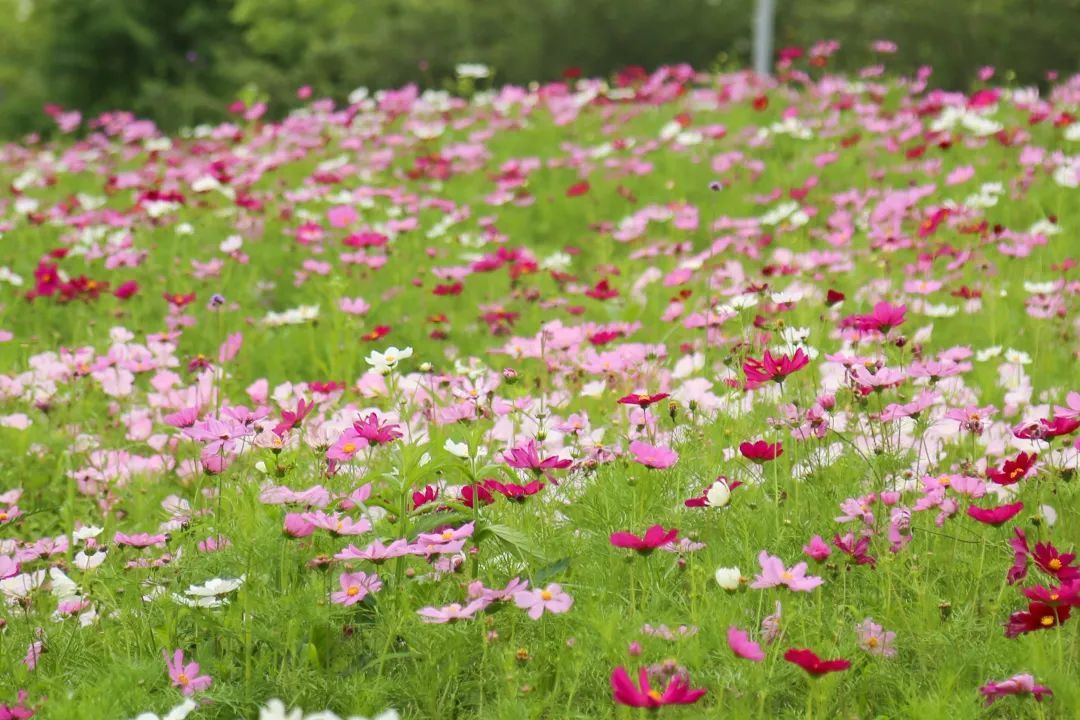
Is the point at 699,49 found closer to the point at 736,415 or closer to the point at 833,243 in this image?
the point at 833,243

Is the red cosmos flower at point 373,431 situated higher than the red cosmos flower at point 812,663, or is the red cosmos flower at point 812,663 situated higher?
the red cosmos flower at point 373,431

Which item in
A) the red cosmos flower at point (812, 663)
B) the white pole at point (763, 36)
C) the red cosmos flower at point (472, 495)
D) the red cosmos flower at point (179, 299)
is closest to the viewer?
the red cosmos flower at point (812, 663)

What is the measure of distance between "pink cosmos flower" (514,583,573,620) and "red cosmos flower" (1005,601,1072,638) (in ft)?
2.13

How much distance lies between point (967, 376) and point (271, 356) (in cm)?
212

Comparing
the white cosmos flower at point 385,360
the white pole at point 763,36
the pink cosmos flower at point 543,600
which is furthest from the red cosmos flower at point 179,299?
the white pole at point 763,36

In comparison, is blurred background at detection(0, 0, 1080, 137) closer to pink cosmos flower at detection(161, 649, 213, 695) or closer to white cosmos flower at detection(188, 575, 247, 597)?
white cosmos flower at detection(188, 575, 247, 597)

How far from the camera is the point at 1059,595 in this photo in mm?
1715

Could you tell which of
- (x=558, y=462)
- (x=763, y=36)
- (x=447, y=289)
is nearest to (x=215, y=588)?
(x=558, y=462)

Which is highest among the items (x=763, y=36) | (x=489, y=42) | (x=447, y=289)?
(x=447, y=289)

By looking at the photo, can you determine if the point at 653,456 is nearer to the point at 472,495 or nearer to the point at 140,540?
the point at 472,495

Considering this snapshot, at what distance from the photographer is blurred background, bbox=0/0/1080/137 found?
10359 mm

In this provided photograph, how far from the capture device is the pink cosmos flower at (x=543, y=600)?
1.76 meters

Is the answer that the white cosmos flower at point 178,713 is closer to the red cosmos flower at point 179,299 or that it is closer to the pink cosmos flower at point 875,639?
the pink cosmos flower at point 875,639

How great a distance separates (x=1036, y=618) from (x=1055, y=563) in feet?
0.37
